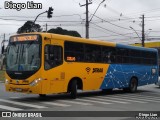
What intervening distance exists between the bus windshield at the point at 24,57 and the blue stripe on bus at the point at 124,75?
18.9ft

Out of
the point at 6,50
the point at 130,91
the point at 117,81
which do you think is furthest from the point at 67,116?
the point at 130,91

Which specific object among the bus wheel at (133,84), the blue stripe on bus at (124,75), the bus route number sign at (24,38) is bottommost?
the bus wheel at (133,84)

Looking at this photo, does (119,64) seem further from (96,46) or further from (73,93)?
(73,93)

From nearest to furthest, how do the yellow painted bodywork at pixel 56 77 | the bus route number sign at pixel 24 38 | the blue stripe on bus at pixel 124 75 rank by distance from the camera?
1. the yellow painted bodywork at pixel 56 77
2. the bus route number sign at pixel 24 38
3. the blue stripe on bus at pixel 124 75

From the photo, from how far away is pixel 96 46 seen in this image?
2081 cm

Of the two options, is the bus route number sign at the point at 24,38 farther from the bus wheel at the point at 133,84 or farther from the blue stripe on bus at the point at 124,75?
the bus wheel at the point at 133,84

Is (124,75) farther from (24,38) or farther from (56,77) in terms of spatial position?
(24,38)

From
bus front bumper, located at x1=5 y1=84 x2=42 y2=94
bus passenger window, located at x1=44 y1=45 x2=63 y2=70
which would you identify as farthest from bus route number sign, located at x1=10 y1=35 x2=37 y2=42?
bus front bumper, located at x1=5 y1=84 x2=42 y2=94

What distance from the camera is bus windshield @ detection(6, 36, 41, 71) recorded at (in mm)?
16797

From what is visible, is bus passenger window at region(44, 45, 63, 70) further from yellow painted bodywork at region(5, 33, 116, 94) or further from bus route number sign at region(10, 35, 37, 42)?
bus route number sign at region(10, 35, 37, 42)

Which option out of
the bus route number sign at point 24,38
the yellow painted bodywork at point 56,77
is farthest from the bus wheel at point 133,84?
the bus route number sign at point 24,38

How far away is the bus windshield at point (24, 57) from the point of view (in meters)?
16.8

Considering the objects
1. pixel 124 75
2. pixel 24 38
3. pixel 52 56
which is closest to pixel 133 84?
pixel 124 75

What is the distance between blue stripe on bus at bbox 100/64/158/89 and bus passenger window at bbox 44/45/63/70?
4.47m
